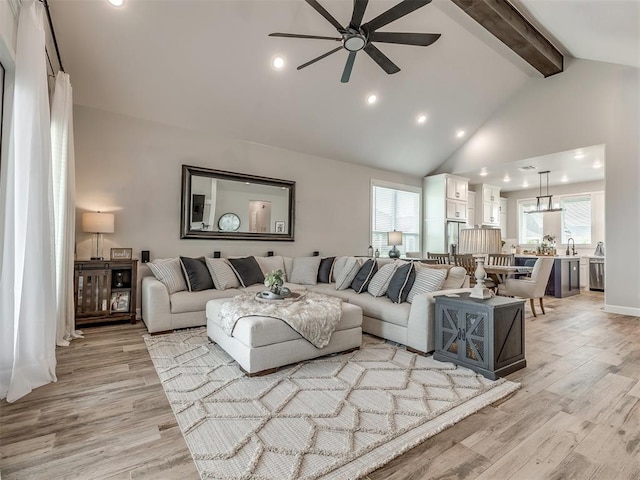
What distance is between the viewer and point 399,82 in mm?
5184

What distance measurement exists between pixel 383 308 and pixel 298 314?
1097 mm

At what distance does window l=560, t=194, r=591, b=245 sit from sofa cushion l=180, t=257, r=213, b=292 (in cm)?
892

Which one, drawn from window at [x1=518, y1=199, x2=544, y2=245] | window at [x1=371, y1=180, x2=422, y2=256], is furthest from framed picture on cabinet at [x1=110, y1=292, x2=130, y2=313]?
window at [x1=518, y1=199, x2=544, y2=245]

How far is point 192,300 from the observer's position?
400cm

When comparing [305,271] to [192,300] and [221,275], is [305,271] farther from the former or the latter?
[192,300]

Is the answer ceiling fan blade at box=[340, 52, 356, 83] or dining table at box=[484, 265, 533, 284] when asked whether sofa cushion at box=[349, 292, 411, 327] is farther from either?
ceiling fan blade at box=[340, 52, 356, 83]

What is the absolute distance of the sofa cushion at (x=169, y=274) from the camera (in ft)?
13.4

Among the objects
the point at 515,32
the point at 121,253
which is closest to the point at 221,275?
the point at 121,253

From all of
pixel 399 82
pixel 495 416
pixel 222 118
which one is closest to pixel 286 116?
pixel 222 118

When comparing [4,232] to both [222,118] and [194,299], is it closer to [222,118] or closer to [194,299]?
[194,299]

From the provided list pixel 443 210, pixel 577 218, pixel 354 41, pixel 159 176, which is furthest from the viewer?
pixel 577 218

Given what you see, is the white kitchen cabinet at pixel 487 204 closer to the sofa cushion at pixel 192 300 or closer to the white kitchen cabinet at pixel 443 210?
the white kitchen cabinet at pixel 443 210

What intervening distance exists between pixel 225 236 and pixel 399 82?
365 cm

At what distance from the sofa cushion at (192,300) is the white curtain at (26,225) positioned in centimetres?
150
